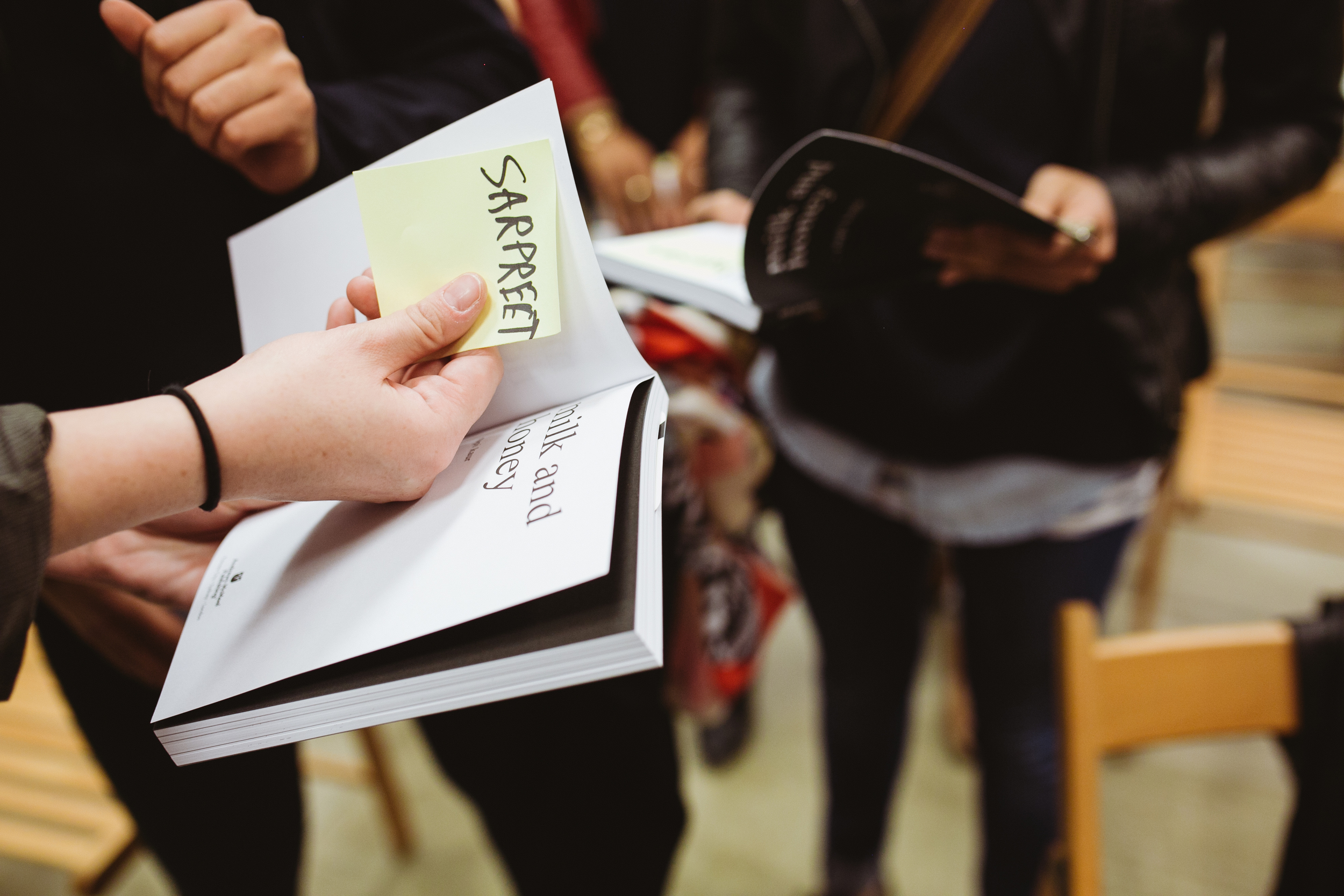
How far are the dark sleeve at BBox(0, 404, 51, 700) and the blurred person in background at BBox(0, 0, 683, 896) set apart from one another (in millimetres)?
70

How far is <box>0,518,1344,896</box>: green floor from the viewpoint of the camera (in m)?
1.08

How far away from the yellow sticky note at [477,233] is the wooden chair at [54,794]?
72 cm

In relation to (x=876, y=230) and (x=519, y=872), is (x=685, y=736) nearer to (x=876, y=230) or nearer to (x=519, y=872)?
(x=519, y=872)

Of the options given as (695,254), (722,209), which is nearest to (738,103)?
(722,209)

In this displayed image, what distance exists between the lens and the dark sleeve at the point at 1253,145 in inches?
21.4

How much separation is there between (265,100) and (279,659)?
23cm

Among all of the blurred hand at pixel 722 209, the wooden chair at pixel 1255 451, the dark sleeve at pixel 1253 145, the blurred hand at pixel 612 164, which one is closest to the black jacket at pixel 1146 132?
the dark sleeve at pixel 1253 145

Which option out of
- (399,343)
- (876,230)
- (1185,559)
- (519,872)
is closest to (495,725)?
(519,872)

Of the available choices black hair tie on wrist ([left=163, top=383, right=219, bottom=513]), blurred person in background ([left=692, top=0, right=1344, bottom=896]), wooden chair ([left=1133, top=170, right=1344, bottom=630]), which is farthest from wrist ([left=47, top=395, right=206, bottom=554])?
wooden chair ([left=1133, top=170, right=1344, bottom=630])

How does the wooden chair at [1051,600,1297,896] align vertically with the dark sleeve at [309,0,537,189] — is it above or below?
below

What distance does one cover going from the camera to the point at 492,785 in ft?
1.66

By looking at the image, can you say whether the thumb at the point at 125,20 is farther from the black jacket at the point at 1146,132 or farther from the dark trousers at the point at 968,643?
the dark trousers at the point at 968,643

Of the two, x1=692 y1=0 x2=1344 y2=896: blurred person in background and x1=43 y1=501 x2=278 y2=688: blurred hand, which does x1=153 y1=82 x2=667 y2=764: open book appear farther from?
x1=692 y1=0 x2=1344 y2=896: blurred person in background

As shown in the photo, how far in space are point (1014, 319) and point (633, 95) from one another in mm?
978
